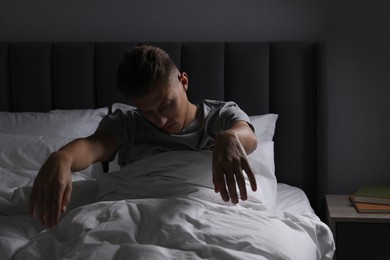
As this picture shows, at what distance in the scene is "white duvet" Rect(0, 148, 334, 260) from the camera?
1238 mm

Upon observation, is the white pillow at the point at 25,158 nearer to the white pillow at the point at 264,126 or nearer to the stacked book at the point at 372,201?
the white pillow at the point at 264,126

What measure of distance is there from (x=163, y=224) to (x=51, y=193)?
0.28 meters

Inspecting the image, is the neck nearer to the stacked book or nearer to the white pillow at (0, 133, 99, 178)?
the white pillow at (0, 133, 99, 178)

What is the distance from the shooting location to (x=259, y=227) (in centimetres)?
135

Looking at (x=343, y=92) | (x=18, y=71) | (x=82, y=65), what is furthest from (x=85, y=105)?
(x=343, y=92)

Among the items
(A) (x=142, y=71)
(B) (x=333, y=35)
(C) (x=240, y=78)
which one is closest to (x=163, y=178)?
(A) (x=142, y=71)

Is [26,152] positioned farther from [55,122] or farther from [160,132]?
[160,132]

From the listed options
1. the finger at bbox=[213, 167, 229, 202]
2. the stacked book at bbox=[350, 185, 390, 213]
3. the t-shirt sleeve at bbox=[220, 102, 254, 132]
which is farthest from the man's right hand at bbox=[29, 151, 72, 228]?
the stacked book at bbox=[350, 185, 390, 213]

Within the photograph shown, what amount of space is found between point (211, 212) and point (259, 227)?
5.4 inches

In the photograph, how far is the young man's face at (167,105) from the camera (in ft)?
5.14

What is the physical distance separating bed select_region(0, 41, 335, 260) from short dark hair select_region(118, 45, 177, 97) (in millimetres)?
236

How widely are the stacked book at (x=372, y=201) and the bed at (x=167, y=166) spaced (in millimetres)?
195

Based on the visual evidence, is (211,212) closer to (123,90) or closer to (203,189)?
(203,189)

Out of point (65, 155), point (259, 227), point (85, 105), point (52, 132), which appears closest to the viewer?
point (259, 227)
